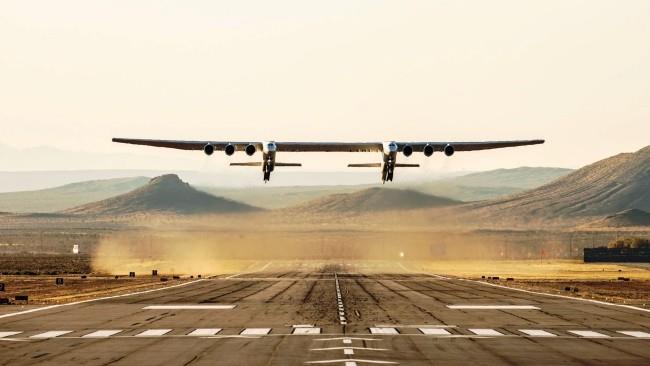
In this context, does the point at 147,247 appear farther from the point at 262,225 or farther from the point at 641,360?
the point at 641,360

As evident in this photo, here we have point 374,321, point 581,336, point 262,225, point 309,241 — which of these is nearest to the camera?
point 581,336

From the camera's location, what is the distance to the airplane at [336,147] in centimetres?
5912

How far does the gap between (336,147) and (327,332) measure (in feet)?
123

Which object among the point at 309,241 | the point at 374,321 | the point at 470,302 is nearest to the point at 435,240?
the point at 309,241

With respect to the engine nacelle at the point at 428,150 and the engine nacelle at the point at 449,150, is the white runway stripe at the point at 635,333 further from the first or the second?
the engine nacelle at the point at 449,150

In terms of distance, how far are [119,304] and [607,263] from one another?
93.6 meters

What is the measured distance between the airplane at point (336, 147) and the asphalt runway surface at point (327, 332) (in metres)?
13.9

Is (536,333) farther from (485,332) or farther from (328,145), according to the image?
(328,145)

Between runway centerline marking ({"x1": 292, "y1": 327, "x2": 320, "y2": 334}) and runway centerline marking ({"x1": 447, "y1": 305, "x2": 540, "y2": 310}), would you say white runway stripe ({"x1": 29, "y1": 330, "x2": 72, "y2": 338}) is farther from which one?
runway centerline marking ({"x1": 447, "y1": 305, "x2": 540, "y2": 310})

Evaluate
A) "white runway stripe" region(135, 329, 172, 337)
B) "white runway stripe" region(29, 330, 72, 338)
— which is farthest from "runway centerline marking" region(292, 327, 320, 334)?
"white runway stripe" region(29, 330, 72, 338)

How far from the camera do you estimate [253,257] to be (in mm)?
151375

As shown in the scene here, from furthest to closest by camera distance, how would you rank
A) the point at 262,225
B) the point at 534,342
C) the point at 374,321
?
the point at 262,225 → the point at 374,321 → the point at 534,342

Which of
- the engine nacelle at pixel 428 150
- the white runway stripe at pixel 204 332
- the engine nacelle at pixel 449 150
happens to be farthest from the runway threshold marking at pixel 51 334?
the engine nacelle at pixel 449 150

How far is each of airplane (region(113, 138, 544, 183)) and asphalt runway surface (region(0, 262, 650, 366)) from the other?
1387 cm
